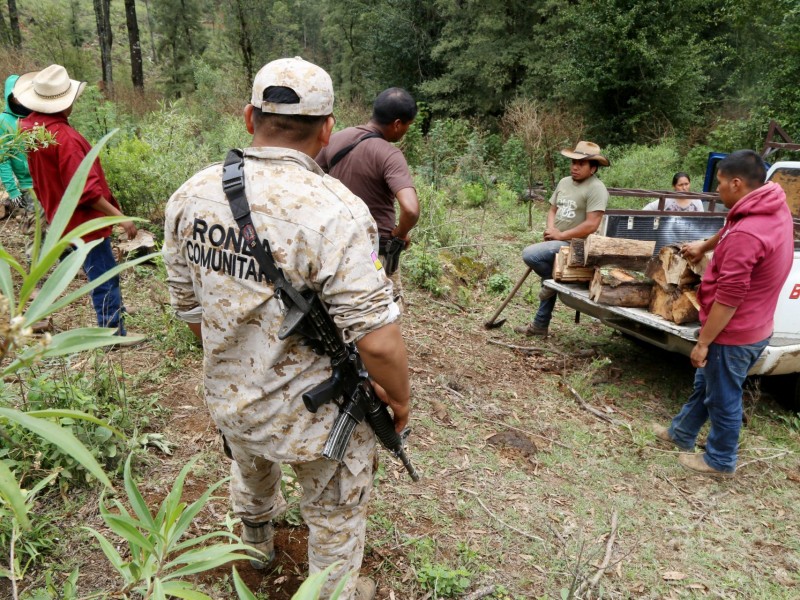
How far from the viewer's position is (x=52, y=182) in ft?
12.6

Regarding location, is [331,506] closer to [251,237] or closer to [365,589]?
[365,589]

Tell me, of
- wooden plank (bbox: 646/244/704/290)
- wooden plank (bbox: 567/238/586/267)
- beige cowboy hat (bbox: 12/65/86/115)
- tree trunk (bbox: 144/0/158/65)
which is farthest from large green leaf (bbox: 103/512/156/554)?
tree trunk (bbox: 144/0/158/65)

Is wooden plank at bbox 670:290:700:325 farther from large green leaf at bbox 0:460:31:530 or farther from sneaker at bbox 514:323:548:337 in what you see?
large green leaf at bbox 0:460:31:530

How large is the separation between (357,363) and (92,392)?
6.44ft

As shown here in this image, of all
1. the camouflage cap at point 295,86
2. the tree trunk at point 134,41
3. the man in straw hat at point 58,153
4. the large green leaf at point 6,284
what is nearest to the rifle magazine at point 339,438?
the camouflage cap at point 295,86

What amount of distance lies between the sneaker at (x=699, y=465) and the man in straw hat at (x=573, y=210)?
1.99 meters

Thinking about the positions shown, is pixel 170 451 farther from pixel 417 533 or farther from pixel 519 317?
pixel 519 317

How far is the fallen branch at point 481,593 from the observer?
257cm

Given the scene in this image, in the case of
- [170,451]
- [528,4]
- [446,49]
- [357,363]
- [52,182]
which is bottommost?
[170,451]

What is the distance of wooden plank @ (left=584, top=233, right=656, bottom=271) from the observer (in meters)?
4.75

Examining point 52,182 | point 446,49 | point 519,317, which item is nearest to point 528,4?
point 446,49

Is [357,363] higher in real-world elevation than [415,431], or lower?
higher

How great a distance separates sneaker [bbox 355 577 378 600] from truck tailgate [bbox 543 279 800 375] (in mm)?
2871

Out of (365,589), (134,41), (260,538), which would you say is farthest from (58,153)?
(134,41)
